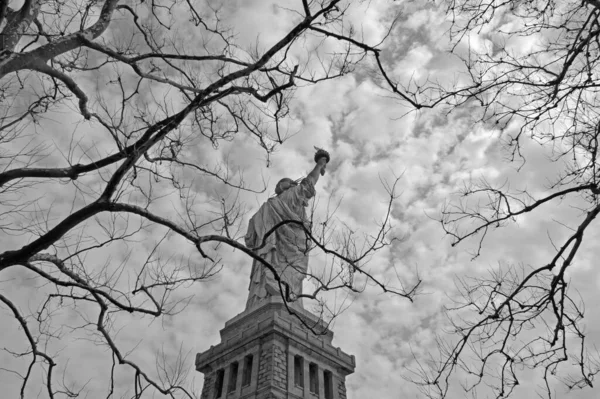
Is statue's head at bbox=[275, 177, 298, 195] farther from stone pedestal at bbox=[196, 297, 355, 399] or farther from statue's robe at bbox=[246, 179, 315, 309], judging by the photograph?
stone pedestal at bbox=[196, 297, 355, 399]

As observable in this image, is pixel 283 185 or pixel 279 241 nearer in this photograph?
pixel 279 241

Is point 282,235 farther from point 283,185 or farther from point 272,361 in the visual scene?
point 272,361

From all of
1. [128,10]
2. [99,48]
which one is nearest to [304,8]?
[99,48]

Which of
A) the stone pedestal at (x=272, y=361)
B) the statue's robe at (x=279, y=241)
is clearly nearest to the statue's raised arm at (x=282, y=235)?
the statue's robe at (x=279, y=241)

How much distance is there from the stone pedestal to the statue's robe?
5.29ft

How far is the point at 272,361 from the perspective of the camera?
22516 mm

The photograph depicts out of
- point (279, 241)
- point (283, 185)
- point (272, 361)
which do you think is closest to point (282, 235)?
point (279, 241)

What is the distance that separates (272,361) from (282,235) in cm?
775

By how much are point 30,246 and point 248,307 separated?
20.4 metres

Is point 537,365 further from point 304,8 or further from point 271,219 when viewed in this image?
point 271,219

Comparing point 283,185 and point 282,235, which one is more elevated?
point 283,185

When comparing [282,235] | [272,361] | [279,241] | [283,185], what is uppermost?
[283,185]

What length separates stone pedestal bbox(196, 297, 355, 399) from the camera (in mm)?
22594

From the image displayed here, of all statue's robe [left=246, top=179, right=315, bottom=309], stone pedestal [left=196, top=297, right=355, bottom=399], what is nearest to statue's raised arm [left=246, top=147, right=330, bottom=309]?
statue's robe [left=246, top=179, right=315, bottom=309]
